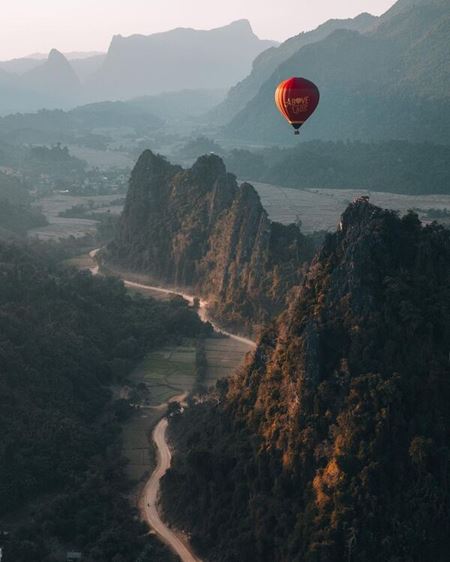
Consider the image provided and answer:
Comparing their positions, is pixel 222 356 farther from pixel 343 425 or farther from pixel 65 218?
pixel 65 218

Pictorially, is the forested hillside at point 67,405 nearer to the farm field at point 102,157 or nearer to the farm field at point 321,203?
the farm field at point 321,203

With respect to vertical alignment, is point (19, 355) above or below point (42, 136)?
below

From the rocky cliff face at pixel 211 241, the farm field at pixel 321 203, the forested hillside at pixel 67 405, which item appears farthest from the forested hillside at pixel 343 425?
the farm field at pixel 321 203

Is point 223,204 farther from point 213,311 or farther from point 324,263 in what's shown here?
point 324,263

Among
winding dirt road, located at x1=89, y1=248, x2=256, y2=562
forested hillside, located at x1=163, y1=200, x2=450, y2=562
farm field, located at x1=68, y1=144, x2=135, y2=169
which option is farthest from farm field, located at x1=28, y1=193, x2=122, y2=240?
forested hillside, located at x1=163, y1=200, x2=450, y2=562

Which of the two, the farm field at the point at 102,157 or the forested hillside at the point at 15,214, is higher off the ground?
the farm field at the point at 102,157

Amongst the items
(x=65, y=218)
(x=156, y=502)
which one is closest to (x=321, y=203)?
(x=65, y=218)

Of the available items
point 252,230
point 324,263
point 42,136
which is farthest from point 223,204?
point 42,136
